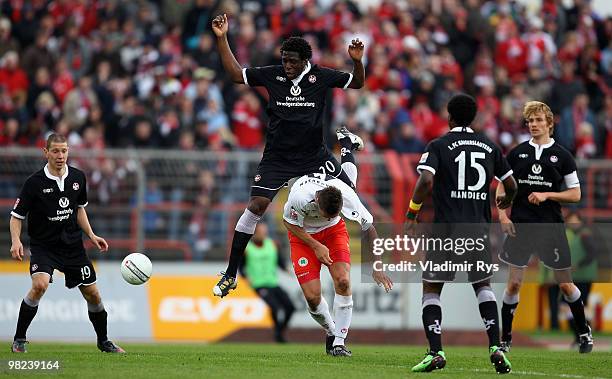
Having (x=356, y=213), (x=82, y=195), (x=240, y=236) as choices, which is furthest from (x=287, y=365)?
(x=82, y=195)

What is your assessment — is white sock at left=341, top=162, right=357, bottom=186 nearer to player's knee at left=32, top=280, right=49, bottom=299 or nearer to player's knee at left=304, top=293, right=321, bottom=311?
player's knee at left=304, top=293, right=321, bottom=311

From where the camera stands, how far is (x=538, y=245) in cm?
1391

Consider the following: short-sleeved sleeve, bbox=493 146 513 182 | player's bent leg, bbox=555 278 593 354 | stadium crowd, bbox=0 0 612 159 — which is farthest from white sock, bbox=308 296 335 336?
stadium crowd, bbox=0 0 612 159

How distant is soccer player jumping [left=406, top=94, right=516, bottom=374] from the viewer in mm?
11062

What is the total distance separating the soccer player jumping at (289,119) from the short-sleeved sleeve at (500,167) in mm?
2191

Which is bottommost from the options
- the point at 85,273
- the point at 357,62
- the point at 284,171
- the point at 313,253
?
the point at 85,273

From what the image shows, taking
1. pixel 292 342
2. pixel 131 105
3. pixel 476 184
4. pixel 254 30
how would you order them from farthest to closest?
pixel 254 30 → pixel 131 105 → pixel 292 342 → pixel 476 184

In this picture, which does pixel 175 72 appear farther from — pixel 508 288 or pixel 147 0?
pixel 508 288

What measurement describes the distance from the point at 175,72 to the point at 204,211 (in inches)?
159

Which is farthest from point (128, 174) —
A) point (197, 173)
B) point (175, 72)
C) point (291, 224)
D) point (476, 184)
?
point (476, 184)

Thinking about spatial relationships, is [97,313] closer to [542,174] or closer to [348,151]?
[348,151]

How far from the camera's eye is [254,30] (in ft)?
82.6

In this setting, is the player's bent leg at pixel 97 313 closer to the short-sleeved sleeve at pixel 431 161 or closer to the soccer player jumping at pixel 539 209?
the short-sleeved sleeve at pixel 431 161

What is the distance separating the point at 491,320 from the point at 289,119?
11.1 ft
